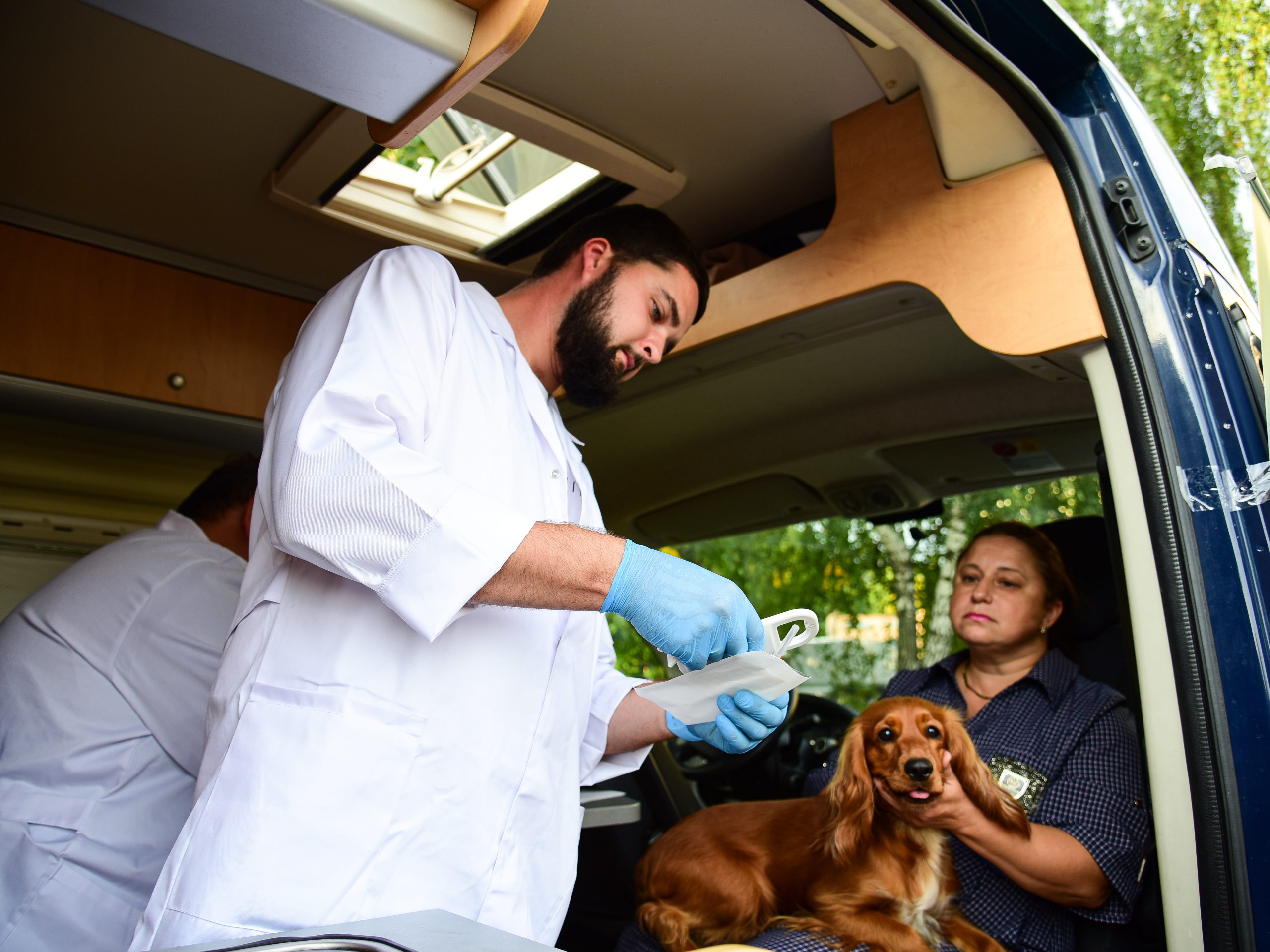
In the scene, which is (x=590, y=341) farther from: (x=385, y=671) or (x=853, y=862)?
(x=853, y=862)

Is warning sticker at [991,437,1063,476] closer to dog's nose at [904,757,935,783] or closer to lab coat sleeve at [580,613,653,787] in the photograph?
dog's nose at [904,757,935,783]

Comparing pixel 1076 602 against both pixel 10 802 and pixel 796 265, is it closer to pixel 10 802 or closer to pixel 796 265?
pixel 796 265

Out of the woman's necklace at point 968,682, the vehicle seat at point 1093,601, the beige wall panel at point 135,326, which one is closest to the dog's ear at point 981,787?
the woman's necklace at point 968,682

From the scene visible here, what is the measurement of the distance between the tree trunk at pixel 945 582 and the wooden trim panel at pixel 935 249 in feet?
28.8

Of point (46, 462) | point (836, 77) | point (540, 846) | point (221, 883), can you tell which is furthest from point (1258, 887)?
point (46, 462)

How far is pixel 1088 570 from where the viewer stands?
2627 millimetres

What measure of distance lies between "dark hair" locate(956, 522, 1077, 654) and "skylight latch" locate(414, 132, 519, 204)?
1.62 m

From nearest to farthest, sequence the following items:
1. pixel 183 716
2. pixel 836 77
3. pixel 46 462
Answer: pixel 836 77 < pixel 183 716 < pixel 46 462

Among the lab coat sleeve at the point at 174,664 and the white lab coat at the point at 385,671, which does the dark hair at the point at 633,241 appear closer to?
the white lab coat at the point at 385,671

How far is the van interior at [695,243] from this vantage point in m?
1.73

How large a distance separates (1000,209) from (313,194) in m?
1.73

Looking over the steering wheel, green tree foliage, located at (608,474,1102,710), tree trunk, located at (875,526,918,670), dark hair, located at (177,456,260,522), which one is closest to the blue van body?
the steering wheel

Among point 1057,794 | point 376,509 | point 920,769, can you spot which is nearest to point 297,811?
point 376,509

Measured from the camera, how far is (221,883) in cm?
122
